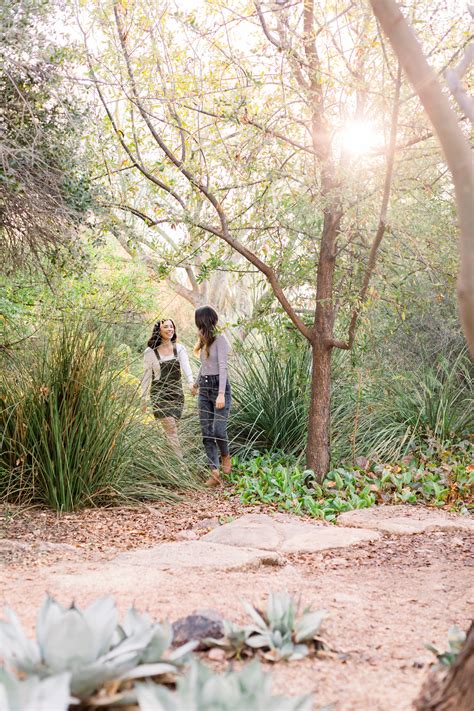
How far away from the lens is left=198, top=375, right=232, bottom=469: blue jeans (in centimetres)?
712

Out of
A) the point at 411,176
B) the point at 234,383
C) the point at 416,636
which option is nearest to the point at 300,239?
the point at 411,176

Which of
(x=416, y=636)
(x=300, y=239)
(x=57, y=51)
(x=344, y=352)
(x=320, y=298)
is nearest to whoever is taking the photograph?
(x=416, y=636)

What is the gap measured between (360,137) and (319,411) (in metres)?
2.46

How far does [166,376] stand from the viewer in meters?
6.82

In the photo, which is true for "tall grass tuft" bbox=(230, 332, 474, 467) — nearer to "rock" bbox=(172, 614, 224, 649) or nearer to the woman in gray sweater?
the woman in gray sweater

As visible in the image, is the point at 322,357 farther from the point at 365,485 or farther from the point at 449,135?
the point at 449,135

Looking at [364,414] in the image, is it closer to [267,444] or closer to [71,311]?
[267,444]

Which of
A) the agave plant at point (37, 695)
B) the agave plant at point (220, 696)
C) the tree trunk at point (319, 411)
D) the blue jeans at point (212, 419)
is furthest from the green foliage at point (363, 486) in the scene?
the agave plant at point (37, 695)

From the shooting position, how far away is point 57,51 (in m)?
5.31

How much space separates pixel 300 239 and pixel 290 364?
165 cm

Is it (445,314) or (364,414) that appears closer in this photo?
(364,414)

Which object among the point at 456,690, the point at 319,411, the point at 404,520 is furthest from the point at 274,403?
the point at 456,690

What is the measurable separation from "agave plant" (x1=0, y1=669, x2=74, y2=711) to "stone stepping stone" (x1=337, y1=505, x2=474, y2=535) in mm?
3692

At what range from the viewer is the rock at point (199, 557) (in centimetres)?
365
